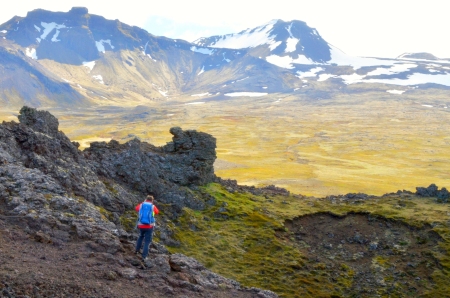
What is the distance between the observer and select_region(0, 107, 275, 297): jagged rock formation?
1884 cm

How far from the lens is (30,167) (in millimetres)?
25547

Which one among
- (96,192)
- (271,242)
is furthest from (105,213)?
(271,242)

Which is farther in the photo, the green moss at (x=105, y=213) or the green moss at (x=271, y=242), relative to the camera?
the green moss at (x=271, y=242)

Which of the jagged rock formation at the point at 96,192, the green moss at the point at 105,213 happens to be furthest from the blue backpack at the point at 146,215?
the green moss at the point at 105,213

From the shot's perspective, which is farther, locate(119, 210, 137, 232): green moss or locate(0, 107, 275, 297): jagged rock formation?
locate(119, 210, 137, 232): green moss

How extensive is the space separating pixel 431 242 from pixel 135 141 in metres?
28.4

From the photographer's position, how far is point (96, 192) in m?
27.6

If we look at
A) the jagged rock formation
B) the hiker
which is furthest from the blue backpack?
the jagged rock formation

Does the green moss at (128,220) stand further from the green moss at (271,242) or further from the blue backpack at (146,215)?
the blue backpack at (146,215)

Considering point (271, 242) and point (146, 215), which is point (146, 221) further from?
point (271, 242)

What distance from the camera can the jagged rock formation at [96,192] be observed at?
18.8 m

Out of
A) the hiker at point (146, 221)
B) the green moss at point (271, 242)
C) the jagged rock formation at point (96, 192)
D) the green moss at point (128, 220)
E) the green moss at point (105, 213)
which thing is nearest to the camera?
the jagged rock formation at point (96, 192)

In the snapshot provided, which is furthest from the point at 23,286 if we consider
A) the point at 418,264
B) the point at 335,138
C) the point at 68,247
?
the point at 335,138

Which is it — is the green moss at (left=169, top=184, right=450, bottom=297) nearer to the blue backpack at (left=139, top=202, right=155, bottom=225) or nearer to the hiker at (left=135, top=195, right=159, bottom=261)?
the hiker at (left=135, top=195, right=159, bottom=261)
